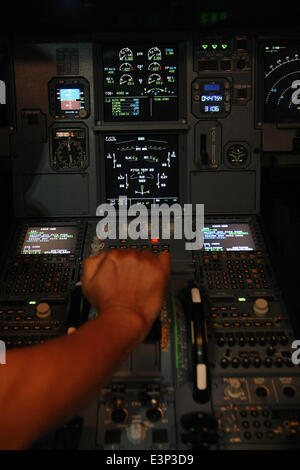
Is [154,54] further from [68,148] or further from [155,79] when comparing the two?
[68,148]

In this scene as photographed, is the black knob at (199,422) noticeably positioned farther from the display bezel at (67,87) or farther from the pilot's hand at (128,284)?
the display bezel at (67,87)

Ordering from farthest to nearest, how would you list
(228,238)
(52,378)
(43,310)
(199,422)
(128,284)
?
(228,238)
(43,310)
(199,422)
(128,284)
(52,378)

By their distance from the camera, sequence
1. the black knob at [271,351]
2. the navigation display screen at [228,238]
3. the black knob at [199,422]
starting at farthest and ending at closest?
the navigation display screen at [228,238], the black knob at [271,351], the black knob at [199,422]

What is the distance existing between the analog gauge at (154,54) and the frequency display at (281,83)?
1.94 ft

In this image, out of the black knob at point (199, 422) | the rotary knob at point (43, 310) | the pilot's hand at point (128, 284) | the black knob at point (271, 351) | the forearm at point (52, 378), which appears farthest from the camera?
the rotary knob at point (43, 310)

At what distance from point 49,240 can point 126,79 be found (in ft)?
3.32

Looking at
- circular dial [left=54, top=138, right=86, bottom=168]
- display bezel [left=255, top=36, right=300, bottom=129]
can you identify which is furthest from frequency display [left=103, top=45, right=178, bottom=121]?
display bezel [left=255, top=36, right=300, bottom=129]

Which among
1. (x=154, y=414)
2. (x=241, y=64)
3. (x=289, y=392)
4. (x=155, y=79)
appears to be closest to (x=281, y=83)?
(x=241, y=64)

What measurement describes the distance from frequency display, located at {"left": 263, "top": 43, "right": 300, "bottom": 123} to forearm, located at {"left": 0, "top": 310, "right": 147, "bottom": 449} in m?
1.96

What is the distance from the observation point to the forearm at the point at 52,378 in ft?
2.90

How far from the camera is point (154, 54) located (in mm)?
2518

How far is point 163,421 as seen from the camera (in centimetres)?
165

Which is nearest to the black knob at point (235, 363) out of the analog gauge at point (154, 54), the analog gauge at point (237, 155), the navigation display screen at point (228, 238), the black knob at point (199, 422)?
the black knob at point (199, 422)

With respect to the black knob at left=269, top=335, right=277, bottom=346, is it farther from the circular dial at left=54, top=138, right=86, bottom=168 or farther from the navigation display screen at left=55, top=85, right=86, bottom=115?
the navigation display screen at left=55, top=85, right=86, bottom=115
